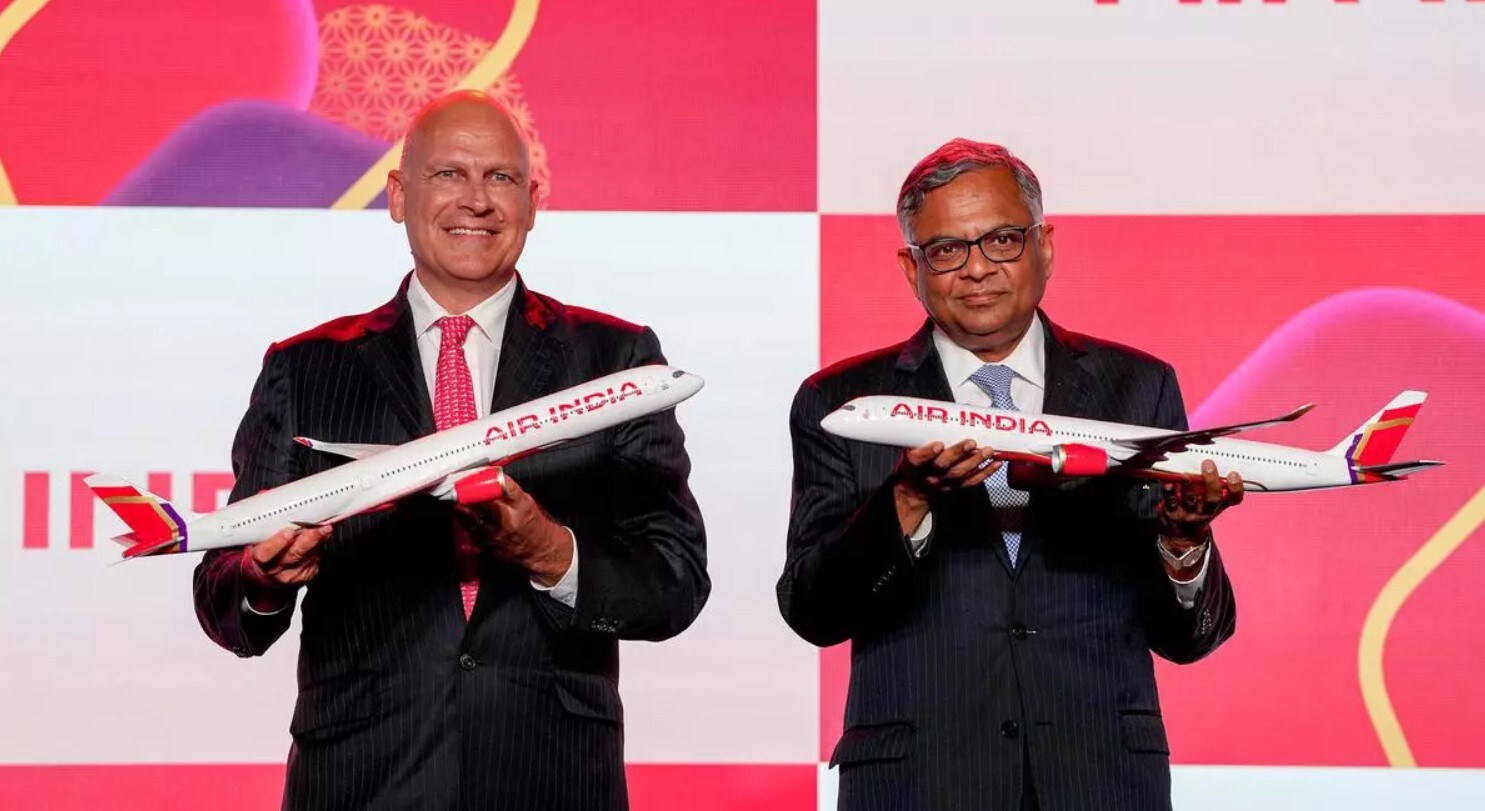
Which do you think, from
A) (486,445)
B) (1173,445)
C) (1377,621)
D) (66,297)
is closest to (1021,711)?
(1173,445)

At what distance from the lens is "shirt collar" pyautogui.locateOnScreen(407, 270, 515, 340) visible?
275 centimetres

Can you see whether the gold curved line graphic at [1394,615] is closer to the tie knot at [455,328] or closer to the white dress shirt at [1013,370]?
the white dress shirt at [1013,370]

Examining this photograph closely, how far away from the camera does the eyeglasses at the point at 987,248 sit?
2.68m

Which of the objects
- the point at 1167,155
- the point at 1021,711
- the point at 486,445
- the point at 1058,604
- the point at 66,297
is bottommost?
the point at 1021,711

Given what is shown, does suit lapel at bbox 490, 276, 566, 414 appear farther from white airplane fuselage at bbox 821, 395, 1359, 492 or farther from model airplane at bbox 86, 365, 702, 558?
white airplane fuselage at bbox 821, 395, 1359, 492

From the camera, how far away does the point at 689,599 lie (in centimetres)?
266

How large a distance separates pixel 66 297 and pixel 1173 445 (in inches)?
104

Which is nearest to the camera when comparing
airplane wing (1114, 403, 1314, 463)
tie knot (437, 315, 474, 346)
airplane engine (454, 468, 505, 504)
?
airplane engine (454, 468, 505, 504)

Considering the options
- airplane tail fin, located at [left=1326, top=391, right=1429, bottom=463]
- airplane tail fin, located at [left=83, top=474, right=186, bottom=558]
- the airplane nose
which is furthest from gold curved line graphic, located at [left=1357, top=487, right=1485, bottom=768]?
airplane tail fin, located at [left=83, top=474, right=186, bottom=558]

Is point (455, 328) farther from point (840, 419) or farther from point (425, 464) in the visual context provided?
point (840, 419)

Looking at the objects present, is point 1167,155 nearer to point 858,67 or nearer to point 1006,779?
point 858,67

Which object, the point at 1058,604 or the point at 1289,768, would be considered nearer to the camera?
the point at 1058,604

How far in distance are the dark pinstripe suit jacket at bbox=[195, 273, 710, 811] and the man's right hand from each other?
6cm

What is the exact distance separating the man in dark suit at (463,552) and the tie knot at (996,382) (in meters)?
0.53
